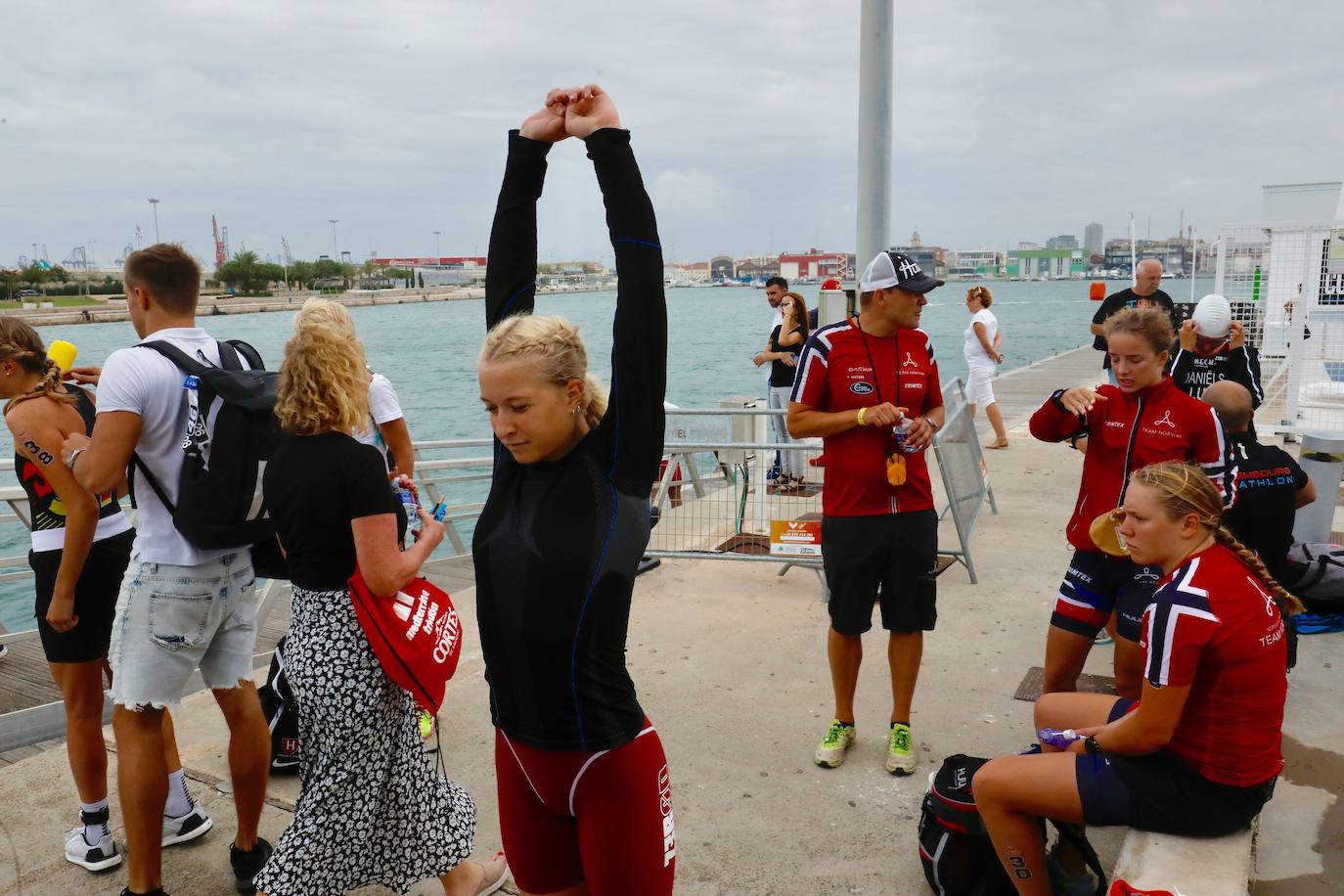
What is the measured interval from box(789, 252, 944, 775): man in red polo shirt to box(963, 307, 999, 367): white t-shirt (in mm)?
6887

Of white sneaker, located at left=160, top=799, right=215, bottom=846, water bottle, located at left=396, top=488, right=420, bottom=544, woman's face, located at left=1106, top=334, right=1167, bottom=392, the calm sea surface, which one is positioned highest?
woman's face, located at left=1106, top=334, right=1167, bottom=392

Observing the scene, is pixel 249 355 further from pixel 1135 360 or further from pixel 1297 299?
pixel 1297 299

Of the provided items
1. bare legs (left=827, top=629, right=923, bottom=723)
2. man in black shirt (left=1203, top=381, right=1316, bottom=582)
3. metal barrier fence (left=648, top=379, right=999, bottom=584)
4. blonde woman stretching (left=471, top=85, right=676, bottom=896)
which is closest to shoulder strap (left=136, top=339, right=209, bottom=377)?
blonde woman stretching (left=471, top=85, right=676, bottom=896)

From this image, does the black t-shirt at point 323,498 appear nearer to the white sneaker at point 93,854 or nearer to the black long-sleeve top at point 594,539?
the black long-sleeve top at point 594,539

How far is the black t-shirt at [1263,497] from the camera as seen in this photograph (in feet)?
13.6

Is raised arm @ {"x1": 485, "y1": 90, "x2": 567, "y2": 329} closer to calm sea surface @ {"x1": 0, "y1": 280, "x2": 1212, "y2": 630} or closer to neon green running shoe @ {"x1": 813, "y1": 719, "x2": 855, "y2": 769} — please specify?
calm sea surface @ {"x1": 0, "y1": 280, "x2": 1212, "y2": 630}

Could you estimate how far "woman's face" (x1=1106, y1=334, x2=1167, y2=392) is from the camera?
3510mm

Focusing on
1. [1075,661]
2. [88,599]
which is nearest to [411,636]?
[88,599]

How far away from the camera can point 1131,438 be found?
3.59m

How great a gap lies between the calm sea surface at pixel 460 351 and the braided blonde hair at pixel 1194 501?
1821mm

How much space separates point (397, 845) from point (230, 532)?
1.07 m

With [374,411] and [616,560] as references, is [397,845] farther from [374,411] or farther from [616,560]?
[374,411]

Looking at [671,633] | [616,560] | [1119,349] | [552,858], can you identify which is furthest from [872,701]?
[616,560]

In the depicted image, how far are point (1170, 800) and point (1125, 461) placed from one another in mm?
1439
